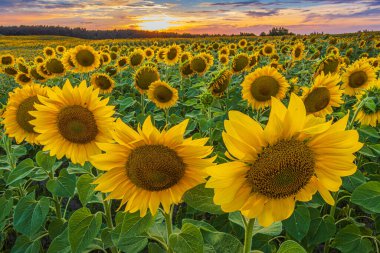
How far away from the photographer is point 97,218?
2160 mm

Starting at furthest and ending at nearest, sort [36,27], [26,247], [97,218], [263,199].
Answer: [36,27]
[26,247]
[97,218]
[263,199]

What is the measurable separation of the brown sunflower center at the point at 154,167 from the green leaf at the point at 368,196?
1.13 metres

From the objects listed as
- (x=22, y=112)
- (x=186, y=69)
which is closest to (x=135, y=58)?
(x=186, y=69)

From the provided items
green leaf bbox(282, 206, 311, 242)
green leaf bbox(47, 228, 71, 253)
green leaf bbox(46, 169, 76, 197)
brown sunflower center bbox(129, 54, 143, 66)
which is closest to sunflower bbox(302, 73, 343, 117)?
green leaf bbox(282, 206, 311, 242)

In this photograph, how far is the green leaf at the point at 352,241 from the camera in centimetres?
259

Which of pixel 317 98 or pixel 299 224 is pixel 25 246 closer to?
pixel 299 224

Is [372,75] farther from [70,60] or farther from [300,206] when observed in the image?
[70,60]

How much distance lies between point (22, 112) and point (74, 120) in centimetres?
72

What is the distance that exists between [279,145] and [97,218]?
1370mm

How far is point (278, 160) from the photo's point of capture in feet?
3.85

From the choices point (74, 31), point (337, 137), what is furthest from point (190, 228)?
point (74, 31)

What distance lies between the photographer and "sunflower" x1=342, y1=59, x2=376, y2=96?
5012mm

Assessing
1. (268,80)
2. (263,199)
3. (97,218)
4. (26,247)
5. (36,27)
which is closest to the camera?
(263,199)

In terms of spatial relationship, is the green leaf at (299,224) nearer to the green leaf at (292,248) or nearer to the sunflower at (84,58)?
the green leaf at (292,248)
